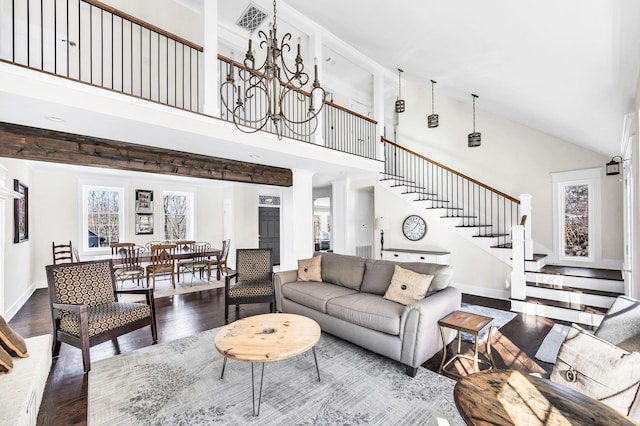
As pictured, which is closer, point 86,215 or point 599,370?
point 599,370

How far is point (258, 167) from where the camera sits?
555cm

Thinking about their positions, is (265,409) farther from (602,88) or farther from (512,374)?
(602,88)

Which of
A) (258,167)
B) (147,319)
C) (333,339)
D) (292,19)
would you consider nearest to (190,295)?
(147,319)

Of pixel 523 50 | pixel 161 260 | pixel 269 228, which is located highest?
pixel 523 50

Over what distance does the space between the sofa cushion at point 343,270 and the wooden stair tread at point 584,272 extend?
3268 millimetres

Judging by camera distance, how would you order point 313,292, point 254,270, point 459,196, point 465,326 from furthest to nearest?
1. point 459,196
2. point 254,270
3. point 313,292
4. point 465,326

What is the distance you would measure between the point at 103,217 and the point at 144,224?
0.88 metres

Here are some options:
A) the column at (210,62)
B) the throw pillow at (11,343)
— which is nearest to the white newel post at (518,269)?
the column at (210,62)

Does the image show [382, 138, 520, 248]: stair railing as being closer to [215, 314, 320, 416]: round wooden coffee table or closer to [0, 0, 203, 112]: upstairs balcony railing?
[215, 314, 320, 416]: round wooden coffee table

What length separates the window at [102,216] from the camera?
6.74 m

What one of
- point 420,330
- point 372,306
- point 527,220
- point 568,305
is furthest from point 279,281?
point 527,220

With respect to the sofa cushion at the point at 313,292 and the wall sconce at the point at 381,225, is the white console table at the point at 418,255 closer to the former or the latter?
the wall sconce at the point at 381,225

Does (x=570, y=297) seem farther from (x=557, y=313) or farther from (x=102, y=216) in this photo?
(x=102, y=216)

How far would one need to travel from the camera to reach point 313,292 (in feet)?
12.1
